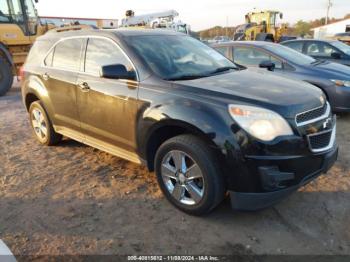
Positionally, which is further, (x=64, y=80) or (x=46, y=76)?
(x=46, y=76)

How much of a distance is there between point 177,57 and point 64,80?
5.09 ft

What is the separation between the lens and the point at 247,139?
9.35 feet

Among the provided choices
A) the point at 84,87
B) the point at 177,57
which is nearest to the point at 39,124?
the point at 84,87

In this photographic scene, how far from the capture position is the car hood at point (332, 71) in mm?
6315

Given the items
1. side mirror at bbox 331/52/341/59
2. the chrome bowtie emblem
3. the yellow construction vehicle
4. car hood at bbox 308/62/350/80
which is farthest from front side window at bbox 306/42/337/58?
the yellow construction vehicle

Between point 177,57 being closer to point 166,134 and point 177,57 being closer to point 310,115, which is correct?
point 166,134

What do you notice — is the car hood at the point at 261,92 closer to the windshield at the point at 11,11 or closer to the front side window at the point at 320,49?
the front side window at the point at 320,49

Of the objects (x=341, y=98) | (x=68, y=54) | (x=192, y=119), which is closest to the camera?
(x=192, y=119)

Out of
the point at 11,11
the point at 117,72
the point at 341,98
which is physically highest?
the point at 11,11

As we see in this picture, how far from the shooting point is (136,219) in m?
3.33

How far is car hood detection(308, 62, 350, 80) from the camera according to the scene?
20.7ft

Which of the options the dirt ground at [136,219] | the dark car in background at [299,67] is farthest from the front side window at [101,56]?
the dark car in background at [299,67]

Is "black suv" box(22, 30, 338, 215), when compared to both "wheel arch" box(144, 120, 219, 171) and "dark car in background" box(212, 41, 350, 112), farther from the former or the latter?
"dark car in background" box(212, 41, 350, 112)

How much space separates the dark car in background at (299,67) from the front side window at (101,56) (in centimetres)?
255
